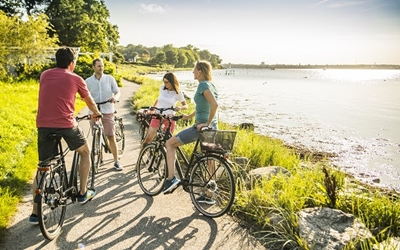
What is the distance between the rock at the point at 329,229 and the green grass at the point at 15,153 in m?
3.79

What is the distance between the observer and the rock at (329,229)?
336 centimetres

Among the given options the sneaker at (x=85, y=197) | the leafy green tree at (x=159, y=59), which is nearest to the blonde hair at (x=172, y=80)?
the sneaker at (x=85, y=197)

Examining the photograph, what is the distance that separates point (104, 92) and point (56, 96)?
8.87 ft

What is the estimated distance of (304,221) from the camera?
3689 millimetres

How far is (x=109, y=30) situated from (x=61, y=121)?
53240 millimetres

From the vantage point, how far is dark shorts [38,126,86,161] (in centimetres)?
351

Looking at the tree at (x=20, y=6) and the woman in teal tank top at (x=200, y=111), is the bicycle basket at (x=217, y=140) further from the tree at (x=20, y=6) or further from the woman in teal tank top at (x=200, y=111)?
the tree at (x=20, y=6)

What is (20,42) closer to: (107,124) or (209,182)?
(107,124)

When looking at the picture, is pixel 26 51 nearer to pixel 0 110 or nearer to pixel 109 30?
pixel 0 110

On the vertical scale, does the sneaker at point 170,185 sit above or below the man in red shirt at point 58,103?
below

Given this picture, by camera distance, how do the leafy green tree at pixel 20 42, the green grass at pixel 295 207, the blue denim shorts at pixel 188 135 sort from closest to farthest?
the green grass at pixel 295 207 → the blue denim shorts at pixel 188 135 → the leafy green tree at pixel 20 42

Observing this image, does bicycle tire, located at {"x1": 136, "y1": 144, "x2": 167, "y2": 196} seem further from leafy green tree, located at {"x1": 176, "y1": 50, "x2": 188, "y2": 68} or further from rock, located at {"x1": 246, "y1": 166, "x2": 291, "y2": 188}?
leafy green tree, located at {"x1": 176, "y1": 50, "x2": 188, "y2": 68}

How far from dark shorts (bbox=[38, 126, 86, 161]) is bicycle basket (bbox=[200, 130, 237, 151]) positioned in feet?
5.44

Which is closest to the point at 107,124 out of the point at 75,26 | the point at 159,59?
the point at 75,26
